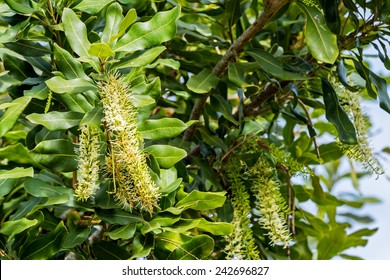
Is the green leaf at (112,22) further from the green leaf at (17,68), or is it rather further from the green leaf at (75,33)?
the green leaf at (17,68)

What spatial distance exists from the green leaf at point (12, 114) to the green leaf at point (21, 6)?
0.16 meters

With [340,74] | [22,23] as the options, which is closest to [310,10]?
[340,74]

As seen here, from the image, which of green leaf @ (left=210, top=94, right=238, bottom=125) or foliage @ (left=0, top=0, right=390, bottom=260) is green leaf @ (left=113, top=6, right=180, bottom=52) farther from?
green leaf @ (left=210, top=94, right=238, bottom=125)

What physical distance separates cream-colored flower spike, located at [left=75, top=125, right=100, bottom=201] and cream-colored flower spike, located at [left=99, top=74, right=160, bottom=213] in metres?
0.03

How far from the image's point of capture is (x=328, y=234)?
1.82 metres

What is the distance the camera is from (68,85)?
1.08 m

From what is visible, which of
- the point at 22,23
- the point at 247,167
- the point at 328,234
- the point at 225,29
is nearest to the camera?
the point at 22,23

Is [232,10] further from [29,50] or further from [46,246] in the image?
[46,246]

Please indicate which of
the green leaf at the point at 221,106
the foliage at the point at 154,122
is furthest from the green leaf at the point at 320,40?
the green leaf at the point at 221,106

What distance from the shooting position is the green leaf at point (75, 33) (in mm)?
1123

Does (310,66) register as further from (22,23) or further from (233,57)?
(22,23)

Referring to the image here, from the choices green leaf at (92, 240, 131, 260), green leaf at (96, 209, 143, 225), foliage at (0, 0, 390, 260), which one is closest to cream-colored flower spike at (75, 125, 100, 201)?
foliage at (0, 0, 390, 260)
